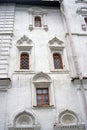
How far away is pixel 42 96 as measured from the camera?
416 inches

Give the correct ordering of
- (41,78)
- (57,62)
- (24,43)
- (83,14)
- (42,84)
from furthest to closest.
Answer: (83,14) → (24,43) → (57,62) → (41,78) → (42,84)

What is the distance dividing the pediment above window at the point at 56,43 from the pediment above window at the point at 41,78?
226 cm

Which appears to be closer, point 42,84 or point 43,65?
point 42,84

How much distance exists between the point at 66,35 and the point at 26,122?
617 centimetres

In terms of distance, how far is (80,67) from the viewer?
11.2 m

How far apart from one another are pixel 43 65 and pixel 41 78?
35.0 inches

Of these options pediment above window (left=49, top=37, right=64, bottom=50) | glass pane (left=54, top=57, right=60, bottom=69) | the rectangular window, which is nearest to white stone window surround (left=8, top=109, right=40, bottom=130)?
the rectangular window

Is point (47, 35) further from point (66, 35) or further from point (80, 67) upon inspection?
point (80, 67)

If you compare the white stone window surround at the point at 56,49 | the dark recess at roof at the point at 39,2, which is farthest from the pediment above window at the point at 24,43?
the dark recess at roof at the point at 39,2

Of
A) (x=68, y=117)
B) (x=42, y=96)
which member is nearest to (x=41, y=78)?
(x=42, y=96)

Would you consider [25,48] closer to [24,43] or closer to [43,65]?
[24,43]

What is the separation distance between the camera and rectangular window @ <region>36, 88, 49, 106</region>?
10.3 metres

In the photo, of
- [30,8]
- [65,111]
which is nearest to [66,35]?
[30,8]

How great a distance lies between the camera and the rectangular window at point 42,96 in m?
10.3
